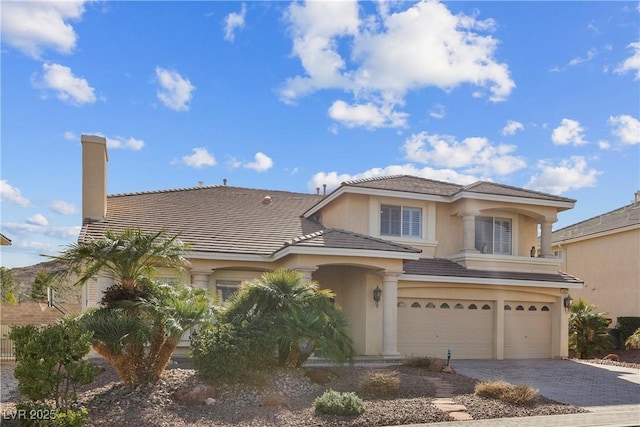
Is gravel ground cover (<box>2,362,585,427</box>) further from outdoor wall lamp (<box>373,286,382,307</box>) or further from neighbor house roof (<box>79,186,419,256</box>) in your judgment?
neighbor house roof (<box>79,186,419,256</box>)

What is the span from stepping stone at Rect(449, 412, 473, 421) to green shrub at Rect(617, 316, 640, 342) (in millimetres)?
17433

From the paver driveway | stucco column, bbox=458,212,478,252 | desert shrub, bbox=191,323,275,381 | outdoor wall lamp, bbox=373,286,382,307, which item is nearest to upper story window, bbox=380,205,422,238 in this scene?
stucco column, bbox=458,212,478,252

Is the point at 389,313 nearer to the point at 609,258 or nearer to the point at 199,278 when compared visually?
the point at 199,278

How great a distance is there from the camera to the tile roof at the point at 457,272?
19219 mm

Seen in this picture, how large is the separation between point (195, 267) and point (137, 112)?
17.2 feet

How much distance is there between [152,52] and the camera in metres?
14.0

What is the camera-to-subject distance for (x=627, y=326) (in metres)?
24.7

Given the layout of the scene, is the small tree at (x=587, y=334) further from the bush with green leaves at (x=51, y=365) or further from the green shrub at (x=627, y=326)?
the bush with green leaves at (x=51, y=365)

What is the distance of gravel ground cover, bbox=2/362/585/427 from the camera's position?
998 centimetres

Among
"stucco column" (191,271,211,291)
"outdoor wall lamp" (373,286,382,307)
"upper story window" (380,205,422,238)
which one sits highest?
"upper story window" (380,205,422,238)

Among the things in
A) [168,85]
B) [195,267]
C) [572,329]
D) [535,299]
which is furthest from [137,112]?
[572,329]

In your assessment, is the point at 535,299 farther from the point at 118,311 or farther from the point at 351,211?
the point at 118,311

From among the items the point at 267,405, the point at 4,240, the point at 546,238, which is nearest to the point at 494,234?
the point at 546,238

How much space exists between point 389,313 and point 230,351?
280 inches
